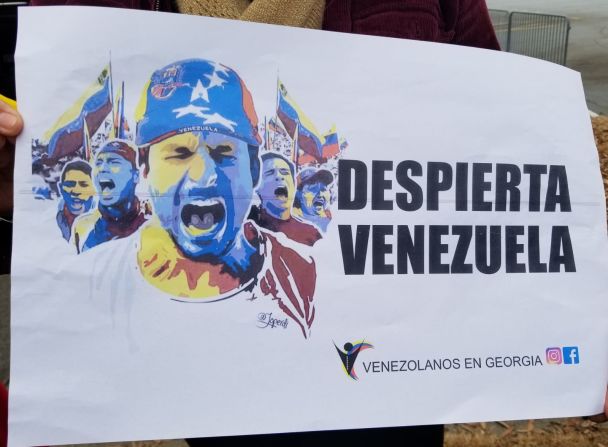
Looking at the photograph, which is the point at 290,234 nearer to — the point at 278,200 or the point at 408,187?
the point at 278,200

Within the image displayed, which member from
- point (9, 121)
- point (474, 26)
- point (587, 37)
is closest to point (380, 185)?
point (474, 26)

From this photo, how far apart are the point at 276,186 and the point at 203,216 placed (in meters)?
0.14

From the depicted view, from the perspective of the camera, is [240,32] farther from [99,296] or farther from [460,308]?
[460,308]

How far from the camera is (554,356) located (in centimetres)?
114

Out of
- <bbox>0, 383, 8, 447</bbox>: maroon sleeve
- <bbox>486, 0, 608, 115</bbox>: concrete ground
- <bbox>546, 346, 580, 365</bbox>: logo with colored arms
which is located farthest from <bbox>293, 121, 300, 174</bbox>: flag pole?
<bbox>486, 0, 608, 115</bbox>: concrete ground

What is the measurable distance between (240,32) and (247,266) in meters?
0.40

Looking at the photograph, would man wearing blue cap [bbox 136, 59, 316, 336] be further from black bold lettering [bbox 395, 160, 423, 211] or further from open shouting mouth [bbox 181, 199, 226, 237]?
black bold lettering [bbox 395, 160, 423, 211]

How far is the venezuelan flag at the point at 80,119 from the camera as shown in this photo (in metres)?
0.96

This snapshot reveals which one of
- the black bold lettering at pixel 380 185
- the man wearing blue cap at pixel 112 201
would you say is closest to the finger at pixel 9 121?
the man wearing blue cap at pixel 112 201

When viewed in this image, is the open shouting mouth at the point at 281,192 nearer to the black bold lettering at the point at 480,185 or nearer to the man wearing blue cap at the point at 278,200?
the man wearing blue cap at the point at 278,200

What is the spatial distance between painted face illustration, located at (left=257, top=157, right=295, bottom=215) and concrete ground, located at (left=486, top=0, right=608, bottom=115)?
6063mm

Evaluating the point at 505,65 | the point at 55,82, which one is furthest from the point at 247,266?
the point at 505,65
